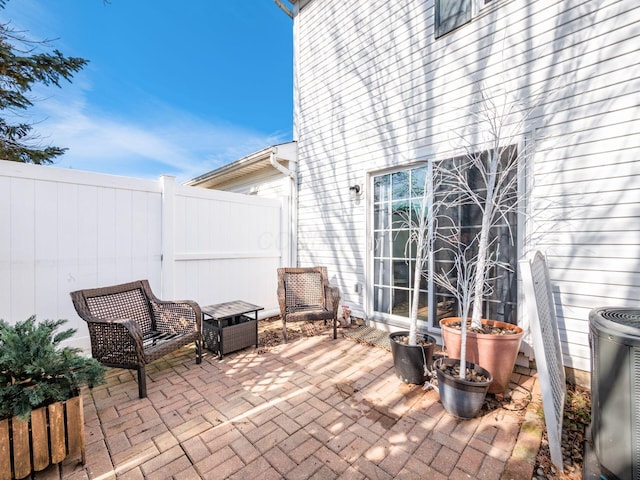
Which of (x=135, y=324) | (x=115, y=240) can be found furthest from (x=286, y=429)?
(x=115, y=240)

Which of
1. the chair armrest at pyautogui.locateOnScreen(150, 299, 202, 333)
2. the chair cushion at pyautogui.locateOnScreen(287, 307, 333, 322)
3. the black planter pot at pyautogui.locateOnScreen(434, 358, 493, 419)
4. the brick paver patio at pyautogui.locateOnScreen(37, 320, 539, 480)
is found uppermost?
the chair armrest at pyautogui.locateOnScreen(150, 299, 202, 333)

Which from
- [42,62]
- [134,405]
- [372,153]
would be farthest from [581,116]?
[42,62]

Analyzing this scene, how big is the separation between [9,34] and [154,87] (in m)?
3.48

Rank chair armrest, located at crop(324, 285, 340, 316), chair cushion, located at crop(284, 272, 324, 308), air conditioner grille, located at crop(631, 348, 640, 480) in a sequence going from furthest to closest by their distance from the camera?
1. chair cushion, located at crop(284, 272, 324, 308)
2. chair armrest, located at crop(324, 285, 340, 316)
3. air conditioner grille, located at crop(631, 348, 640, 480)

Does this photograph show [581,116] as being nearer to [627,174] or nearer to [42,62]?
[627,174]

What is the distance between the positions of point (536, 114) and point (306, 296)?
3.49m

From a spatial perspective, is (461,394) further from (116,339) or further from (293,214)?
(293,214)

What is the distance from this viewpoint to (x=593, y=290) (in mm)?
2506

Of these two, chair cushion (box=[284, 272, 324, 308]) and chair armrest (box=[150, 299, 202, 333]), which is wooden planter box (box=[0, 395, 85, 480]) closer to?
chair armrest (box=[150, 299, 202, 333])

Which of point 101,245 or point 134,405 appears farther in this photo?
point 101,245

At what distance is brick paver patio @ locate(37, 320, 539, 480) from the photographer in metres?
1.65

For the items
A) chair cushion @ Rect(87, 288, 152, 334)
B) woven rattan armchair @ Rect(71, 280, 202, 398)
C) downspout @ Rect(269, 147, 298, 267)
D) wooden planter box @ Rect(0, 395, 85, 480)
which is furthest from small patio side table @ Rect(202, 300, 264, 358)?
downspout @ Rect(269, 147, 298, 267)

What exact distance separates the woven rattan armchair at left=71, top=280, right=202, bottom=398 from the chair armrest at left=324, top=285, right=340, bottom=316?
1.64 metres

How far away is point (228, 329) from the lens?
321 cm
